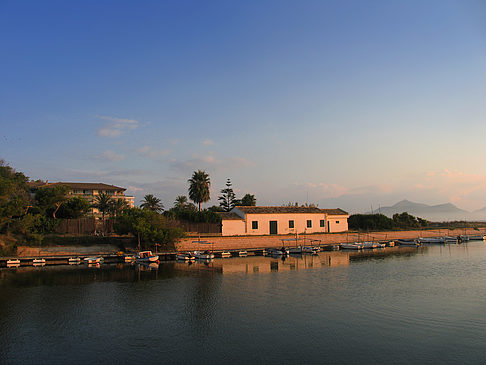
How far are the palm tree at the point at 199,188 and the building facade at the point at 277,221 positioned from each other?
12280 millimetres

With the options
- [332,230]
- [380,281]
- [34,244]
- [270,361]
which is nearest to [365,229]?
[332,230]

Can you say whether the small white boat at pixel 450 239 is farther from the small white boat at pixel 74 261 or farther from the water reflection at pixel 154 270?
the small white boat at pixel 74 261

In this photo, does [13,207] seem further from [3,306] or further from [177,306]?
[177,306]

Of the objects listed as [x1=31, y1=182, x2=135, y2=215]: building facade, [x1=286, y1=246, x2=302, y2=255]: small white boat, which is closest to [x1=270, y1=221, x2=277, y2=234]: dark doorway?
[x1=286, y1=246, x2=302, y2=255]: small white boat

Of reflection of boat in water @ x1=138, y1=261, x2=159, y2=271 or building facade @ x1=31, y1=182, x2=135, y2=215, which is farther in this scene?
building facade @ x1=31, y1=182, x2=135, y2=215

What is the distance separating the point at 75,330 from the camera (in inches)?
758

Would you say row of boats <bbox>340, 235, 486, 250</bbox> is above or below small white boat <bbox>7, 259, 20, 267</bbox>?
below

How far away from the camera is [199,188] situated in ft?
242

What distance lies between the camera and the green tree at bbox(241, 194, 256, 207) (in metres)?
84.8

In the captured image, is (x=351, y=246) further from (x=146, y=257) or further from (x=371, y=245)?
(x=146, y=257)

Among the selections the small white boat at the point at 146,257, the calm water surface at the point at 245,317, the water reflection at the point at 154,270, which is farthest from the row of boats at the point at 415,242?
the small white boat at the point at 146,257

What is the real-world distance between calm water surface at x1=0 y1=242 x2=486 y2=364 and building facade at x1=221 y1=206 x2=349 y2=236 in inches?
870

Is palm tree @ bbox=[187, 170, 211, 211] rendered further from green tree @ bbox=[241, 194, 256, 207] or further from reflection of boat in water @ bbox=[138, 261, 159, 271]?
reflection of boat in water @ bbox=[138, 261, 159, 271]

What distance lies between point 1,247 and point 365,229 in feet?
208
